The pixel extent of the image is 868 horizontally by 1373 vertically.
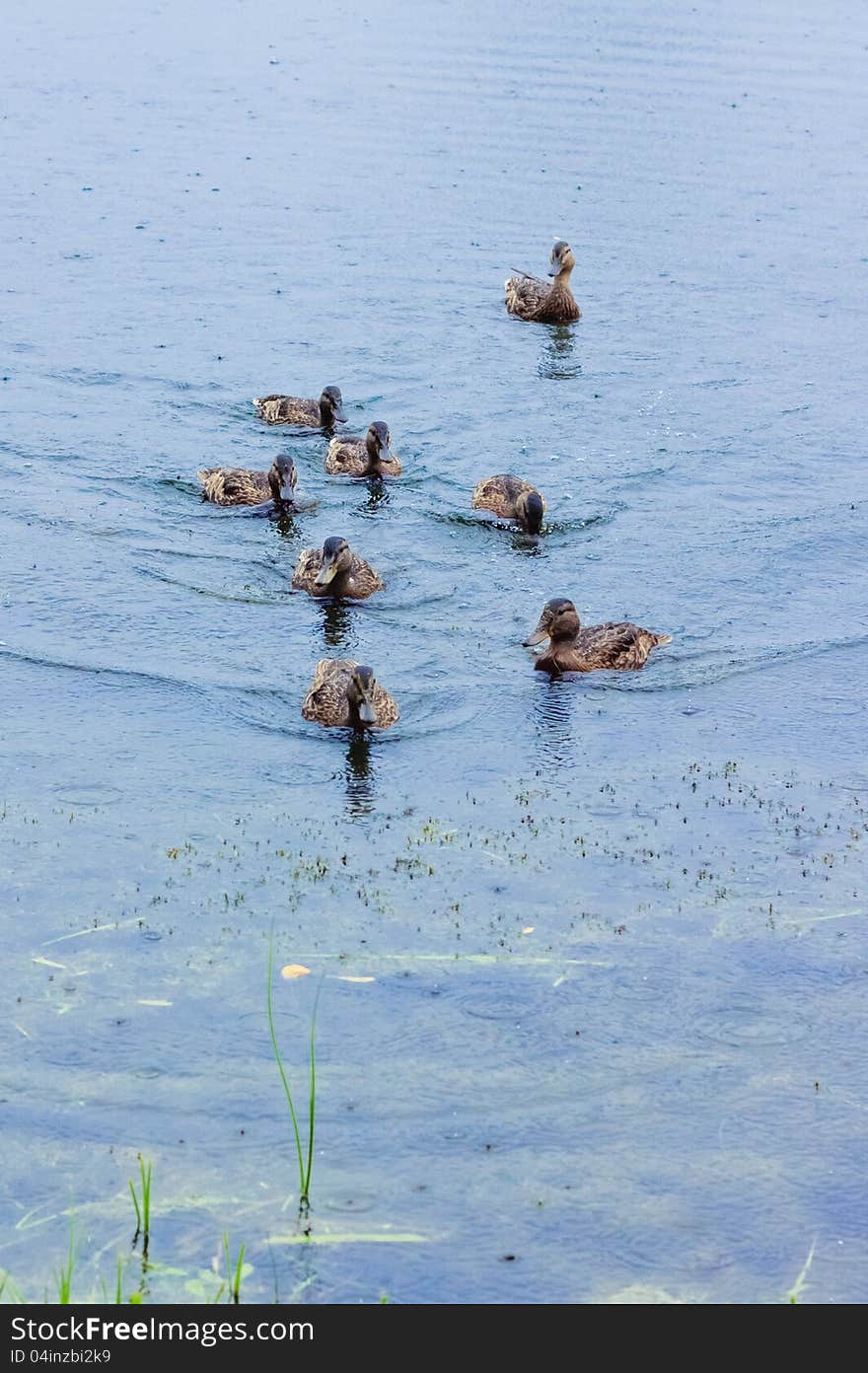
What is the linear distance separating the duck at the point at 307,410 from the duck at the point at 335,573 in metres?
2.92

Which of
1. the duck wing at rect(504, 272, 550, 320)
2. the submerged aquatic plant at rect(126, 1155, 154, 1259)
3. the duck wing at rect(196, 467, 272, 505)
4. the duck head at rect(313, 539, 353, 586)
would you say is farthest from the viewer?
the duck wing at rect(504, 272, 550, 320)

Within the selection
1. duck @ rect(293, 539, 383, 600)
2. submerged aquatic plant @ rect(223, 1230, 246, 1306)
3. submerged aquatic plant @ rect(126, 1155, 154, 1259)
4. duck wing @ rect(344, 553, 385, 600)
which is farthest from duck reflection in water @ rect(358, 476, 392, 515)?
submerged aquatic plant @ rect(223, 1230, 246, 1306)

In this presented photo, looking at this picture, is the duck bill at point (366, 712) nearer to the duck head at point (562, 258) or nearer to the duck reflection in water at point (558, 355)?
the duck reflection in water at point (558, 355)

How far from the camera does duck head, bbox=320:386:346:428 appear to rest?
52.6ft

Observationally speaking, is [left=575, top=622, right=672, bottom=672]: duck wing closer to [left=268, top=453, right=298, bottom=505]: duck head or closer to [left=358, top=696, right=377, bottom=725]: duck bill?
[left=358, top=696, right=377, bottom=725]: duck bill

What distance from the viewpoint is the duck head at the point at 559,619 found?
11898mm

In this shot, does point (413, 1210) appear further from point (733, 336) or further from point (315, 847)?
point (733, 336)

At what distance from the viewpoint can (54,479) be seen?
579 inches

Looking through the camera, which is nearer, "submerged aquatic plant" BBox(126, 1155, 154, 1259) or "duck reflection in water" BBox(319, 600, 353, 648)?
"submerged aquatic plant" BBox(126, 1155, 154, 1259)

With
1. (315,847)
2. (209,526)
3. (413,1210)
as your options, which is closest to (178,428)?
(209,526)

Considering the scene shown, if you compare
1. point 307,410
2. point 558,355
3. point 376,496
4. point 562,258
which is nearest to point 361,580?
point 376,496

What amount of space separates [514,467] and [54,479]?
372cm

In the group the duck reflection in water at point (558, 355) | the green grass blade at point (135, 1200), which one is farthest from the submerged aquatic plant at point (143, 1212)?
the duck reflection in water at point (558, 355)

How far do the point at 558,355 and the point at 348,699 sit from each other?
349 inches
